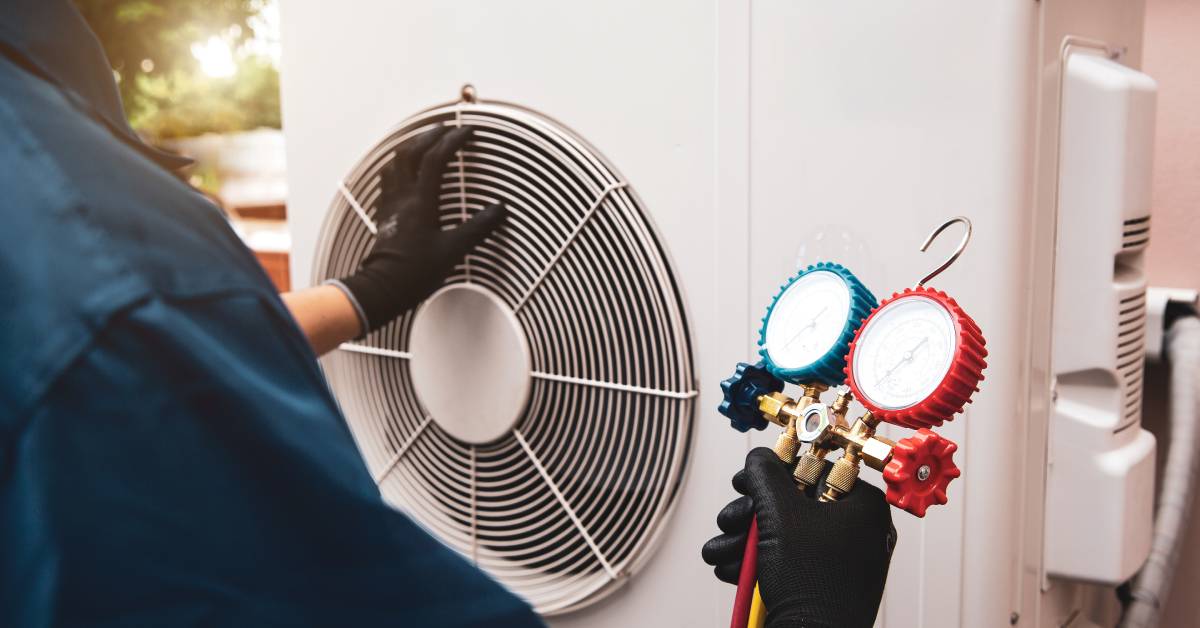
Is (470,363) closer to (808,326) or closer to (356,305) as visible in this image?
(356,305)

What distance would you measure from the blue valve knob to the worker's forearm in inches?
28.0

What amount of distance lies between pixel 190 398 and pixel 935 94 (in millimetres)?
774

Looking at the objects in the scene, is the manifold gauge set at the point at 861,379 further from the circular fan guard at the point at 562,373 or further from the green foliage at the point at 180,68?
the green foliage at the point at 180,68

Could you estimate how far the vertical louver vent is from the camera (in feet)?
3.55

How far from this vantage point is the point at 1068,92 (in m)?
1.01

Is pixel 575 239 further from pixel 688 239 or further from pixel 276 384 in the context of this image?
pixel 276 384

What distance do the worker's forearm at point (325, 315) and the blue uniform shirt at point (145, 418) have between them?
702 millimetres

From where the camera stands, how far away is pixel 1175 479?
1379mm

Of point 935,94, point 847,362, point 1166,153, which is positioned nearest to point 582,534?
point 847,362

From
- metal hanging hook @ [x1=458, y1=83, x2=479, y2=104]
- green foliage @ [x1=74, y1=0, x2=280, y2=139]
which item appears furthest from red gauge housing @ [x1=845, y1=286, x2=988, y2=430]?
green foliage @ [x1=74, y1=0, x2=280, y2=139]

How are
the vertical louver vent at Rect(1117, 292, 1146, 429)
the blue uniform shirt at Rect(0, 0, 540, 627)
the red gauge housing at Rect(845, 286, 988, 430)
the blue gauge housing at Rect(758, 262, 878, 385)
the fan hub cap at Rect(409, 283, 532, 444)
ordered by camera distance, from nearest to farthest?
the blue uniform shirt at Rect(0, 0, 540, 627), the red gauge housing at Rect(845, 286, 988, 430), the blue gauge housing at Rect(758, 262, 878, 385), the vertical louver vent at Rect(1117, 292, 1146, 429), the fan hub cap at Rect(409, 283, 532, 444)

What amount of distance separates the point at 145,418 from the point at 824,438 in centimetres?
53

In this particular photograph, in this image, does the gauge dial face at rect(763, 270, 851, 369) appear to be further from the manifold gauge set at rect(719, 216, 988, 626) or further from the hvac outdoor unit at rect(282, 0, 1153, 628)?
the hvac outdoor unit at rect(282, 0, 1153, 628)

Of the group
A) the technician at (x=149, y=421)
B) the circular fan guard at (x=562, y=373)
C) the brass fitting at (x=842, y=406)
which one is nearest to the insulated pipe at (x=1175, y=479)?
the circular fan guard at (x=562, y=373)
